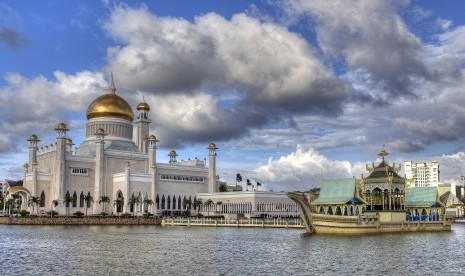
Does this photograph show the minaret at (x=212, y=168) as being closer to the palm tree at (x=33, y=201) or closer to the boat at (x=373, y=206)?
the palm tree at (x=33, y=201)

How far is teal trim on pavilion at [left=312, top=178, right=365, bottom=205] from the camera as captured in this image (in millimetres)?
61219

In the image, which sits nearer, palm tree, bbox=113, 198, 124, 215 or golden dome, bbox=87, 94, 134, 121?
palm tree, bbox=113, 198, 124, 215

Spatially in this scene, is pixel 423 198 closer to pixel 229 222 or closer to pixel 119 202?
pixel 229 222

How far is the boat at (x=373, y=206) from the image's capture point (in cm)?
6081

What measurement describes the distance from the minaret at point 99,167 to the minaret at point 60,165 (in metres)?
6.03

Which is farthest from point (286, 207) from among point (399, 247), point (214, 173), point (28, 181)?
point (399, 247)

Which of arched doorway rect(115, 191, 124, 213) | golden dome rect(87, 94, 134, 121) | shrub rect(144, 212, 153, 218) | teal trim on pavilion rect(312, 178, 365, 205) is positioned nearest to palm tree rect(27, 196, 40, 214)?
arched doorway rect(115, 191, 124, 213)

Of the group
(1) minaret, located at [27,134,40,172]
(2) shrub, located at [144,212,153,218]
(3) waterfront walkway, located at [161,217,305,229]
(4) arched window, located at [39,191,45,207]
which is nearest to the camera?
(3) waterfront walkway, located at [161,217,305,229]

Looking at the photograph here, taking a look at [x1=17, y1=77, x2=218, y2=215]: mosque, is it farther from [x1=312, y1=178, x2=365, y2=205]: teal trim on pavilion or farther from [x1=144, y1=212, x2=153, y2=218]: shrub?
[x1=312, y1=178, x2=365, y2=205]: teal trim on pavilion

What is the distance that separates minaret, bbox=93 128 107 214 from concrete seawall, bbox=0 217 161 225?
1306 centimetres

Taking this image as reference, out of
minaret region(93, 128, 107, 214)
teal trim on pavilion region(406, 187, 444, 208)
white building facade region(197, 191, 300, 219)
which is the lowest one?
white building facade region(197, 191, 300, 219)

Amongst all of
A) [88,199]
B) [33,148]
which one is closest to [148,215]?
[88,199]

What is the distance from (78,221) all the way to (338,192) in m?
42.7

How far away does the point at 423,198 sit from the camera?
72.8m
